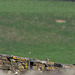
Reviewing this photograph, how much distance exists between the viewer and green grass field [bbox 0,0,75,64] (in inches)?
804

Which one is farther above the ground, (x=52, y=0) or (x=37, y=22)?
(x=52, y=0)

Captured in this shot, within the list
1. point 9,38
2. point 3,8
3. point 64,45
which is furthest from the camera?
point 3,8

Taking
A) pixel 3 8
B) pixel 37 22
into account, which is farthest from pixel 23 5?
pixel 37 22

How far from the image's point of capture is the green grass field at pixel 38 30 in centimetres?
2042

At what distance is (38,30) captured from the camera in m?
27.6

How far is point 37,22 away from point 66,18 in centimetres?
366

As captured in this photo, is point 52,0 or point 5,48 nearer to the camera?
point 5,48

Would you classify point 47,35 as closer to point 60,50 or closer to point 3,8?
point 60,50

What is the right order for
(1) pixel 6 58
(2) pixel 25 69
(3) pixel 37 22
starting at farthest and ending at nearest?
(3) pixel 37 22 → (1) pixel 6 58 → (2) pixel 25 69

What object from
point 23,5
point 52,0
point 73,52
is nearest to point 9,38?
point 73,52

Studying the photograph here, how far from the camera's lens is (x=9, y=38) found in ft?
80.6

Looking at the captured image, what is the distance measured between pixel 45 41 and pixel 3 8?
11.5 m

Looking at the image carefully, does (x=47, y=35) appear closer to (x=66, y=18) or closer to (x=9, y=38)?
(x=9, y=38)

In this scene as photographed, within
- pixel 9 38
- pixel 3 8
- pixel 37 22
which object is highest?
pixel 3 8
